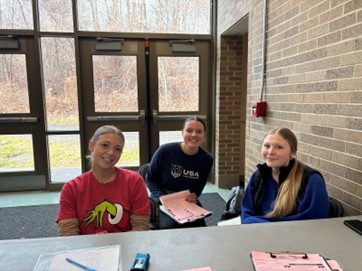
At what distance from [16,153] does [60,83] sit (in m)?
1.11

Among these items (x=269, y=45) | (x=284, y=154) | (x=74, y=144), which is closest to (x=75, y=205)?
(x=284, y=154)

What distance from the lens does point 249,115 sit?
2.79m

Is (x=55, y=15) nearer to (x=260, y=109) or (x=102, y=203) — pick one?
(x=260, y=109)

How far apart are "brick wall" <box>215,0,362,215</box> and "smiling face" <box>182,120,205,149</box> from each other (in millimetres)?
670

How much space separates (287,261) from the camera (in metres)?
0.87

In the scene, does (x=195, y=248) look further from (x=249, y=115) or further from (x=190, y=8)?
(x=190, y=8)

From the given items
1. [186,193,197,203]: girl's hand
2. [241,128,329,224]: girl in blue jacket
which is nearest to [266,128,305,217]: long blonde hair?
[241,128,329,224]: girl in blue jacket

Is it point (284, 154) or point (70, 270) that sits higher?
point (284, 154)

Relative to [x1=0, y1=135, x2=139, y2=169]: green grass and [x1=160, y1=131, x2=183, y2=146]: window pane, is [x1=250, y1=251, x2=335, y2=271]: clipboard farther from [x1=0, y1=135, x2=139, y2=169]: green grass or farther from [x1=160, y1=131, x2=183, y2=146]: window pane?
[x1=0, y1=135, x2=139, y2=169]: green grass

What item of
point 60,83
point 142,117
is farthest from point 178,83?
point 60,83

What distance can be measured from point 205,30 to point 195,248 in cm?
344

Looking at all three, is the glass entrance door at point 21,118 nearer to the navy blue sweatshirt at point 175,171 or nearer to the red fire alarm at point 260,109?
the navy blue sweatshirt at point 175,171

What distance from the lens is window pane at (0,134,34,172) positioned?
3611mm

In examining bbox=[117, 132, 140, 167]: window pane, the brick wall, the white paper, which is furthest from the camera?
bbox=[117, 132, 140, 167]: window pane
